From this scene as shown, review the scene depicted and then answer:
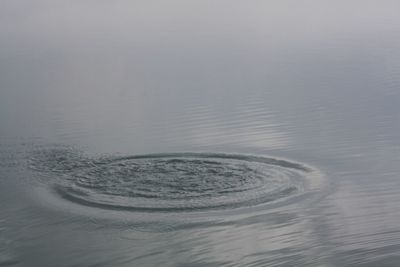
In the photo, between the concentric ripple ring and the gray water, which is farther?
the concentric ripple ring

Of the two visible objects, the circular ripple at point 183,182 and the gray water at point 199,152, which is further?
the circular ripple at point 183,182

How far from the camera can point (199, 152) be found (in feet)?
66.8

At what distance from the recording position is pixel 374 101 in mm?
28141

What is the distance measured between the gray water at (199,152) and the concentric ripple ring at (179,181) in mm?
50

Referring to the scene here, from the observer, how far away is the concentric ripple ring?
53.6 feet

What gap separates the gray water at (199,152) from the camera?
14.9 meters

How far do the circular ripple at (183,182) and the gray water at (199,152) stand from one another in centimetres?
5

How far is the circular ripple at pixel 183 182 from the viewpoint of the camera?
16.3 metres

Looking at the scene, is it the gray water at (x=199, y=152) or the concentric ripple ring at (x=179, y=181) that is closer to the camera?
the gray water at (x=199, y=152)

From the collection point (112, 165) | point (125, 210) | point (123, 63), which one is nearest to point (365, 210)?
point (125, 210)

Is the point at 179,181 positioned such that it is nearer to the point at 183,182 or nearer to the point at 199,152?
the point at 183,182

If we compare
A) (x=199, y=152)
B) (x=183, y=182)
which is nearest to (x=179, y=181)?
(x=183, y=182)

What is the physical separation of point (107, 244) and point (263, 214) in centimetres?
344

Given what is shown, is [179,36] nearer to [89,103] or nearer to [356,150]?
[89,103]
